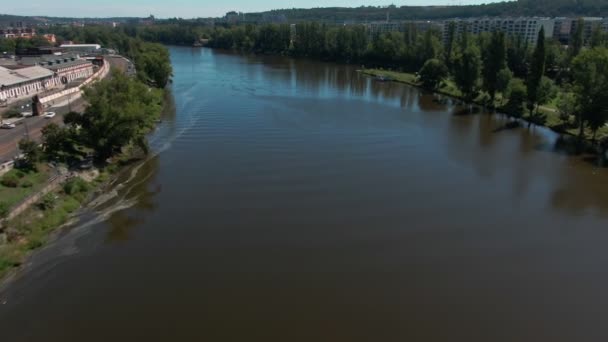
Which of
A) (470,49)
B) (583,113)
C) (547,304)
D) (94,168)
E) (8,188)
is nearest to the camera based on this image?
(547,304)

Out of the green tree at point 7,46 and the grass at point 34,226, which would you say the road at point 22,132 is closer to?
the grass at point 34,226

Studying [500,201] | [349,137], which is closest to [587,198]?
[500,201]

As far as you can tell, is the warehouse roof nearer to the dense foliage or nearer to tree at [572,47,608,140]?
the dense foliage

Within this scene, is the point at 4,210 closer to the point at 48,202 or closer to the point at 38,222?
the point at 38,222

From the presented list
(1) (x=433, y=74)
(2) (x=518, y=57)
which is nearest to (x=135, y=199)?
(1) (x=433, y=74)

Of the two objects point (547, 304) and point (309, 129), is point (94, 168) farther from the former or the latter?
point (547, 304)

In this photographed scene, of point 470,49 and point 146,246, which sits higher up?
point 470,49
